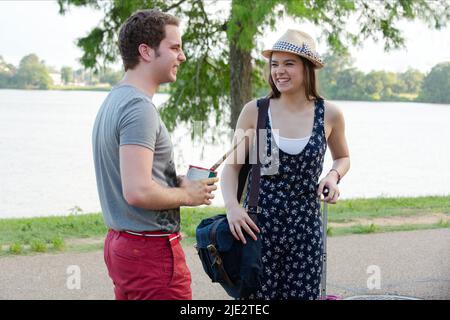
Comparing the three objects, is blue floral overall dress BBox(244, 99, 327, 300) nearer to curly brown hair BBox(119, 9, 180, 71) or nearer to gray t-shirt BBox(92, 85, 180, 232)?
gray t-shirt BBox(92, 85, 180, 232)

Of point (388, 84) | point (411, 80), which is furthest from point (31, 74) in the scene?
point (411, 80)

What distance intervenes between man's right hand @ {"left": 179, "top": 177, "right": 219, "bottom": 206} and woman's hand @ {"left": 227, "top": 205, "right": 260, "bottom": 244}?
256mm

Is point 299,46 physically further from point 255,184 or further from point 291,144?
point 255,184

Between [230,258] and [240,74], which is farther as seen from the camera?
[240,74]

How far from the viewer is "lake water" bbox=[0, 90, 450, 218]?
1427 centimetres

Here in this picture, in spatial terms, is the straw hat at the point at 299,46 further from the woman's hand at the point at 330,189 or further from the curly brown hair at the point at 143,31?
the curly brown hair at the point at 143,31

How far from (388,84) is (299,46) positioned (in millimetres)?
19624

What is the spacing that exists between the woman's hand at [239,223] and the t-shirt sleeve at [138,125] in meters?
0.60

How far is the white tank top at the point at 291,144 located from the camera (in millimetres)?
2986

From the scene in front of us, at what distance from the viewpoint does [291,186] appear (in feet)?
9.87

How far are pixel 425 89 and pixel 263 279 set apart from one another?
17996mm

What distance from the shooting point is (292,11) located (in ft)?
30.7

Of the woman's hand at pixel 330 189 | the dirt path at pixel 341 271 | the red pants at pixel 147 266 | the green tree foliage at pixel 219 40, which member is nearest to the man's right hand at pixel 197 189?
the red pants at pixel 147 266
